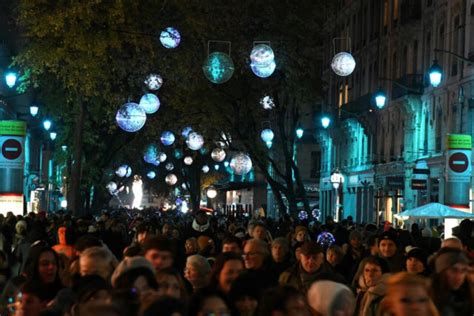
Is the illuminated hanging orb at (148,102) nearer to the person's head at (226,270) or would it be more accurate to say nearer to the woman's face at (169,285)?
the person's head at (226,270)

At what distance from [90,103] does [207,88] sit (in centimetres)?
433

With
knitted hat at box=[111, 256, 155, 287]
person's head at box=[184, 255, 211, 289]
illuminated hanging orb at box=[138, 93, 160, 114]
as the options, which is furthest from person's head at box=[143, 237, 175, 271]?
illuminated hanging orb at box=[138, 93, 160, 114]

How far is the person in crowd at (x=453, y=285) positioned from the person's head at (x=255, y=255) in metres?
2.89

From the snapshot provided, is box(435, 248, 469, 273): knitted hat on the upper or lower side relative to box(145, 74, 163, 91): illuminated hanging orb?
lower

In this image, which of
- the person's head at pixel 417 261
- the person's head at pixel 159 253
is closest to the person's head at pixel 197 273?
the person's head at pixel 159 253

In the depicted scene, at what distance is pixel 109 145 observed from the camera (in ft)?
142

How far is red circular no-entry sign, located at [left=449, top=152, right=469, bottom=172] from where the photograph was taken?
86.1 feet

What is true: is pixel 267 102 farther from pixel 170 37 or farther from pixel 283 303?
pixel 283 303

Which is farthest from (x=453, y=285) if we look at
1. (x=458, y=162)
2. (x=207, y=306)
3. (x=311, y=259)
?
(x=458, y=162)

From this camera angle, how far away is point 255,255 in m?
11.4

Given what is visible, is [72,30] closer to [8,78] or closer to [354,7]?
[8,78]

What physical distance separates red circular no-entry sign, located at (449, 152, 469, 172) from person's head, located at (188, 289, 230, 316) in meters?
20.2

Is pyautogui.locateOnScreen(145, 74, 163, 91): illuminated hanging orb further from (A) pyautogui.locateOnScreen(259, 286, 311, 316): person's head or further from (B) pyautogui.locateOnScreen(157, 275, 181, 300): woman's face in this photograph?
(A) pyautogui.locateOnScreen(259, 286, 311, 316): person's head

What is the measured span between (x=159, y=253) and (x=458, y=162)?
17.8m
